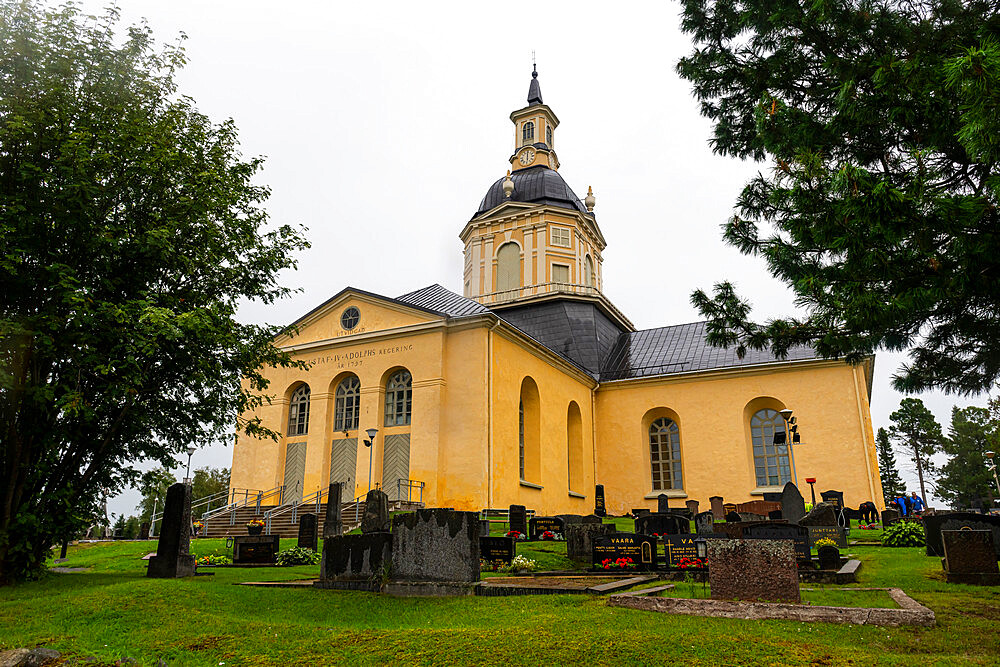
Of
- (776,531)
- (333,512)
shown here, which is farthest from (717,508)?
(333,512)

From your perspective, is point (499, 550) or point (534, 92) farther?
point (534, 92)

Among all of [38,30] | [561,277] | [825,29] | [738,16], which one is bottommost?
[825,29]

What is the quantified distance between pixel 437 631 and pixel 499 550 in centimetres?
664

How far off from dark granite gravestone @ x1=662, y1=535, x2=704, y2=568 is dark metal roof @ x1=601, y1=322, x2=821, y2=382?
16.4m

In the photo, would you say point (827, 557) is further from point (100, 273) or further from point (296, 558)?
point (100, 273)

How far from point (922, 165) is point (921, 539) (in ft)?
36.0

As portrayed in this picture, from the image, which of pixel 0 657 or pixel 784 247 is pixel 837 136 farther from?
pixel 0 657

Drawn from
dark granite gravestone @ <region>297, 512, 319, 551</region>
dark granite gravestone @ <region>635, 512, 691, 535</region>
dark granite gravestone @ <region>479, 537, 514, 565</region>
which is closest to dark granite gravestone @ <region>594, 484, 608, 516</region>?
dark granite gravestone @ <region>635, 512, 691, 535</region>

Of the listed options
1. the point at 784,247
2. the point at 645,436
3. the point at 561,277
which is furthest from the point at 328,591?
the point at 561,277

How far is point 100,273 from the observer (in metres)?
9.91

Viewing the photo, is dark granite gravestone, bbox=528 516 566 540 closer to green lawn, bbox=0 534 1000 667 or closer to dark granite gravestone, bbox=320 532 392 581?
dark granite gravestone, bbox=320 532 392 581

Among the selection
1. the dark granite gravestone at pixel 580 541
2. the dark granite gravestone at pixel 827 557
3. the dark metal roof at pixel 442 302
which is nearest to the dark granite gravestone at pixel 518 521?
the dark granite gravestone at pixel 580 541

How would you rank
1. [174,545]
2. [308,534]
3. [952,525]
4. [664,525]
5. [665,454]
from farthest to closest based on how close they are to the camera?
[665,454], [664,525], [308,534], [952,525], [174,545]

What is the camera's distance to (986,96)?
14.8 ft
